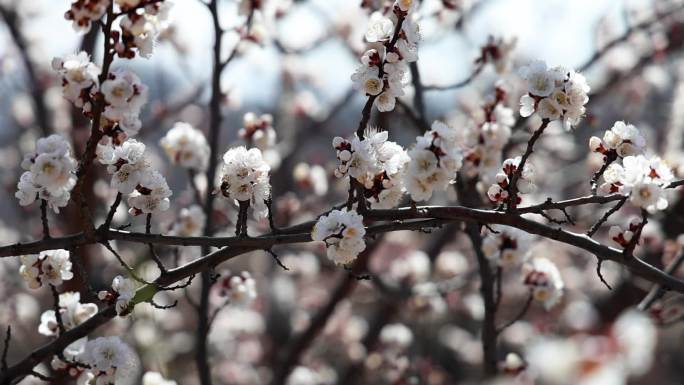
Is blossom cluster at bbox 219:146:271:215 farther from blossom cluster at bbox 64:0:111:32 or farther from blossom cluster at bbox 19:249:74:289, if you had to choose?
blossom cluster at bbox 19:249:74:289

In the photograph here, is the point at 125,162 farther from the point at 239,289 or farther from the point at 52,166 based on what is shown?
the point at 239,289

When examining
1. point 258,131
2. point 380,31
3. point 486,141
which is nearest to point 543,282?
point 486,141

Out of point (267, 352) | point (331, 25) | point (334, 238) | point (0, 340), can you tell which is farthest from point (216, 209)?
point (0, 340)

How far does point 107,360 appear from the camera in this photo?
83.0 inches

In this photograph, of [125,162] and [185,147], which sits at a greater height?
[185,147]

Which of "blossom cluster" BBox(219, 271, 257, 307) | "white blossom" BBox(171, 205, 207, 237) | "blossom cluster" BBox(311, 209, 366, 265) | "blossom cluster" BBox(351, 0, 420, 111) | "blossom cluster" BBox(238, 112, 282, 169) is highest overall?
"blossom cluster" BBox(238, 112, 282, 169)

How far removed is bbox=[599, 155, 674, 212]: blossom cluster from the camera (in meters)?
1.79

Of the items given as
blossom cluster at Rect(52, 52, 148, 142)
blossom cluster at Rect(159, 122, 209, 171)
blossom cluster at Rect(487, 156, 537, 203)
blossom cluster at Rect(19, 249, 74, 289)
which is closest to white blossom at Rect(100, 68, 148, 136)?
blossom cluster at Rect(52, 52, 148, 142)

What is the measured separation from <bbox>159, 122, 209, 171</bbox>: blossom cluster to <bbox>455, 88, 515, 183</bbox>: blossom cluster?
1.21m

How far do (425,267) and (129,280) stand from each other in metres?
3.09

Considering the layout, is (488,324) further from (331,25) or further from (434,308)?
(331,25)

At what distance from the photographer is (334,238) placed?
6.08 feet

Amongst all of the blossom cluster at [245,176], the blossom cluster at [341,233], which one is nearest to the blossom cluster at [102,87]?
the blossom cluster at [245,176]

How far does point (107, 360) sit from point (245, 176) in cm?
69
